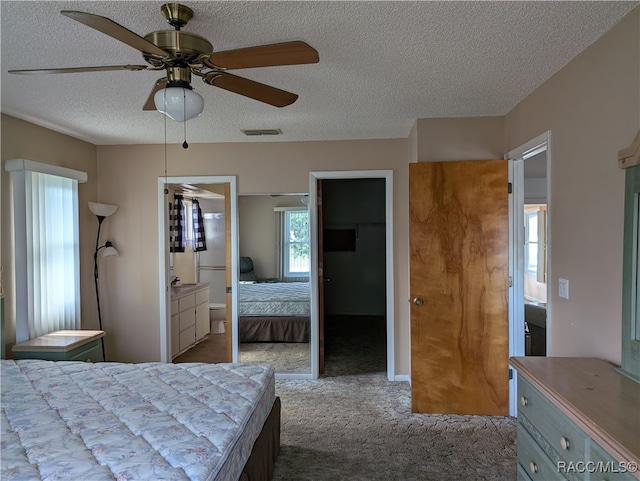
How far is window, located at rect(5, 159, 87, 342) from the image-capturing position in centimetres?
319

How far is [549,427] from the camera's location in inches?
64.8

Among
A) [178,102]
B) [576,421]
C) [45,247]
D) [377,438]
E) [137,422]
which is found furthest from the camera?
[45,247]

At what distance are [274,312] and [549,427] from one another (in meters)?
3.16

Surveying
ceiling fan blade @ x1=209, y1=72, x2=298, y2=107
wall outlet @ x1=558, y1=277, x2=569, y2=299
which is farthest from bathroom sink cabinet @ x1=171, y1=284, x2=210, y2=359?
wall outlet @ x1=558, y1=277, x2=569, y2=299

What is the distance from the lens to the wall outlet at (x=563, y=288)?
2.34 metres

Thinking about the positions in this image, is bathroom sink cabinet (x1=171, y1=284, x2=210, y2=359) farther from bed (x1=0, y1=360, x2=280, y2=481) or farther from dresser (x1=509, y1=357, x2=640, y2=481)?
dresser (x1=509, y1=357, x2=640, y2=481)

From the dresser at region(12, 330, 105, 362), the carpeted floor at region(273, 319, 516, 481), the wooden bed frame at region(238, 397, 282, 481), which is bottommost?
the carpeted floor at region(273, 319, 516, 481)

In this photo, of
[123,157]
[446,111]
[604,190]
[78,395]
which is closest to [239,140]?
[123,157]

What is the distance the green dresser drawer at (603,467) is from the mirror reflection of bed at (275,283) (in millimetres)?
3152

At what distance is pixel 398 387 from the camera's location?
3.95m

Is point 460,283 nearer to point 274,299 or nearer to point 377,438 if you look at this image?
point 377,438

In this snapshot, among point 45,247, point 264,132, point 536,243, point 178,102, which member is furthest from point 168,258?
point 536,243

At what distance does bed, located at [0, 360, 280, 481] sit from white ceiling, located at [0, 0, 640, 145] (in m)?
1.88

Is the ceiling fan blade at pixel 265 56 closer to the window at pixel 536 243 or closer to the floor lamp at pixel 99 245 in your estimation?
the floor lamp at pixel 99 245
